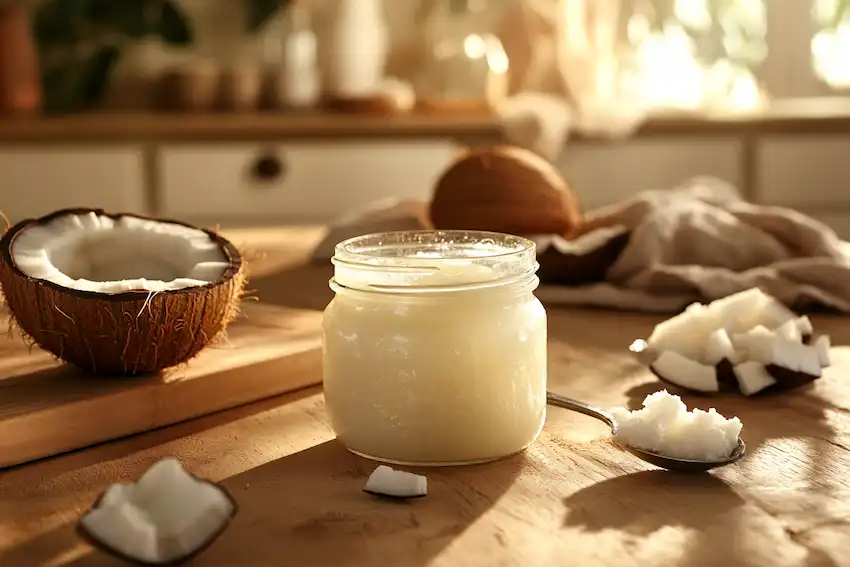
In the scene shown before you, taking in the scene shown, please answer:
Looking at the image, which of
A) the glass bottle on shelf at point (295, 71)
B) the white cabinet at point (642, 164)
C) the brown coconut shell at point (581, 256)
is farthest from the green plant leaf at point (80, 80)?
the brown coconut shell at point (581, 256)

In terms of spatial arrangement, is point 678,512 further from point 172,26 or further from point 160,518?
point 172,26

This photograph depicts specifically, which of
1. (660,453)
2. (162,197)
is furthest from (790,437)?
(162,197)

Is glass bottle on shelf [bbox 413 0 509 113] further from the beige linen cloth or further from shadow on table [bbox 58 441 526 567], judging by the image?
shadow on table [bbox 58 441 526 567]

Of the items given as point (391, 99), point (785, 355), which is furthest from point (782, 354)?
point (391, 99)

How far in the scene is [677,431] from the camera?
73 cm

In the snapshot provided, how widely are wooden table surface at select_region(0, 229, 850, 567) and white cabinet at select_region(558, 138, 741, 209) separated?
231 cm

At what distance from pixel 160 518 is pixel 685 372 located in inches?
19.5

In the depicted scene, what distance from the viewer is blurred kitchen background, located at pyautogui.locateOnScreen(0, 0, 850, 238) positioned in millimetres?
3059

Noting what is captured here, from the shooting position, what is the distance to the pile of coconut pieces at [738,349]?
2.98 ft

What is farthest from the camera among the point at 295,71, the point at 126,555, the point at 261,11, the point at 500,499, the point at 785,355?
the point at 261,11

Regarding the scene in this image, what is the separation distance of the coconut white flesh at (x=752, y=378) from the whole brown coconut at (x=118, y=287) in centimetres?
41

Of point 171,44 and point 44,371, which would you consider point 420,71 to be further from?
point 44,371

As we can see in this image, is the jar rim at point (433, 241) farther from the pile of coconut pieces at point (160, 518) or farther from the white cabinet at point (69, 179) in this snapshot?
the white cabinet at point (69, 179)

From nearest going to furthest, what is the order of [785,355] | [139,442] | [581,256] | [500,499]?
[500,499], [139,442], [785,355], [581,256]
